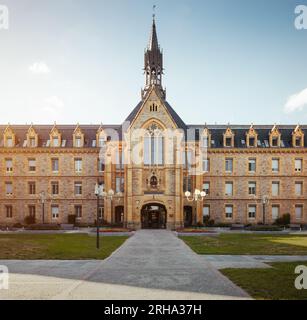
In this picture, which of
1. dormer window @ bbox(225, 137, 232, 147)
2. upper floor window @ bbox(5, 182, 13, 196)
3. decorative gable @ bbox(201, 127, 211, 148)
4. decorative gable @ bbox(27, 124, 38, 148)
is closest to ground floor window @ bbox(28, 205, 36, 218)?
upper floor window @ bbox(5, 182, 13, 196)

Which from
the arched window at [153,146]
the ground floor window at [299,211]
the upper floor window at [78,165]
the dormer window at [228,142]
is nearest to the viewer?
the arched window at [153,146]

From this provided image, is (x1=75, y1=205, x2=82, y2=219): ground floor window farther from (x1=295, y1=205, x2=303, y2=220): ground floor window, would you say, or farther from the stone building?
(x1=295, y1=205, x2=303, y2=220): ground floor window

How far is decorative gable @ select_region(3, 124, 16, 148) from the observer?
5194 cm

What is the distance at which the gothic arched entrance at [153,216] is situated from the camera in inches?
1906

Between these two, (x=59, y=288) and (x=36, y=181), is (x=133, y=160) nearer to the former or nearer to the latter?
(x=36, y=181)

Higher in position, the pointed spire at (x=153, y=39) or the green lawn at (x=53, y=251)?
the pointed spire at (x=153, y=39)

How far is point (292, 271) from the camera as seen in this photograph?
17.0 m

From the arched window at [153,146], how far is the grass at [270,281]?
28624 mm

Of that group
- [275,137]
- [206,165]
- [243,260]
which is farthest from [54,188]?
[243,260]

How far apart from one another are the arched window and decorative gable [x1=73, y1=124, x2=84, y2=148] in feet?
37.6

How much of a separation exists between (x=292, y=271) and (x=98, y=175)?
37.7 metres

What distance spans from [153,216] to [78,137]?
16.7m

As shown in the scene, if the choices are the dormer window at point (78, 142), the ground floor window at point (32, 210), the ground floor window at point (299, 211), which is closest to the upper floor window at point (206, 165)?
the ground floor window at point (299, 211)

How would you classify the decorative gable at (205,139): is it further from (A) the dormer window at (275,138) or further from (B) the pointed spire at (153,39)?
(B) the pointed spire at (153,39)
